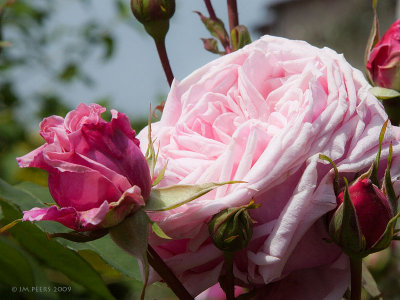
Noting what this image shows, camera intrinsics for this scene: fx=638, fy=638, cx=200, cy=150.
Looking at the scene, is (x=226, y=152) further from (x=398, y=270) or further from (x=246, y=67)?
(x=398, y=270)

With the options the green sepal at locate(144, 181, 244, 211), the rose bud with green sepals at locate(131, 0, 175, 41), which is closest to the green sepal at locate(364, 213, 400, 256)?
the green sepal at locate(144, 181, 244, 211)

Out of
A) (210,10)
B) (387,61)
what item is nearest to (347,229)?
(387,61)

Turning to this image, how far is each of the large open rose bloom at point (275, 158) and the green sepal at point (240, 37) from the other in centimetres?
7

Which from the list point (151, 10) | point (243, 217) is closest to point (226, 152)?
point (243, 217)

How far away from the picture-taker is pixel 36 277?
0.76m

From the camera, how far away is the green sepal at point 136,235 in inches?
17.5

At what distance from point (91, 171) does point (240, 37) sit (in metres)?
0.26

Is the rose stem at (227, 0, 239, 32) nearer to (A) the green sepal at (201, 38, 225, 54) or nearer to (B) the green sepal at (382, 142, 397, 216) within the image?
(A) the green sepal at (201, 38, 225, 54)

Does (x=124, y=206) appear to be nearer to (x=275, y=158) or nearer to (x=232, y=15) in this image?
(x=275, y=158)

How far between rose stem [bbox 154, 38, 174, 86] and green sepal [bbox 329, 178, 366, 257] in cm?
26

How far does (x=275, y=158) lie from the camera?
0.46 meters

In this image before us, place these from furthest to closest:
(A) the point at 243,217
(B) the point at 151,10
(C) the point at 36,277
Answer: (C) the point at 36,277 < (B) the point at 151,10 < (A) the point at 243,217

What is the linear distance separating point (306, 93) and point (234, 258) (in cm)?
14

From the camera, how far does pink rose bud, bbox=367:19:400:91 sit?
0.61m
